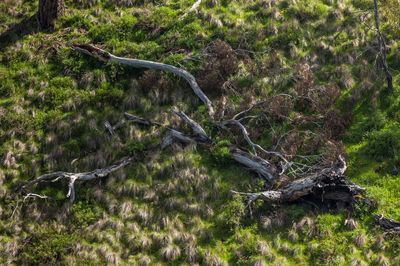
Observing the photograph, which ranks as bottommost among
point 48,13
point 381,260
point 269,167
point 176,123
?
point 381,260

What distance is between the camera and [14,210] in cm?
1302

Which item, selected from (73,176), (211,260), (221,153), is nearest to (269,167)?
(221,153)

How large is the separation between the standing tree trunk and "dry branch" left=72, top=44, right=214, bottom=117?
2513mm

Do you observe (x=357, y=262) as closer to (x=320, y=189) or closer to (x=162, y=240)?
(x=320, y=189)

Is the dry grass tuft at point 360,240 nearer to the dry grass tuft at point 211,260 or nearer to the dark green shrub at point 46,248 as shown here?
the dry grass tuft at point 211,260

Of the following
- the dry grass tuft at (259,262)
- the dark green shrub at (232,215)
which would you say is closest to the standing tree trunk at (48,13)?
the dark green shrub at (232,215)

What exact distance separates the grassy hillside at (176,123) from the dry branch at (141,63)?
12.3 inches

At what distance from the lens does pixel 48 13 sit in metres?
18.8

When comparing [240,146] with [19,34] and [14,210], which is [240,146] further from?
[19,34]

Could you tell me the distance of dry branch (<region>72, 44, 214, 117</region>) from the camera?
16062 mm

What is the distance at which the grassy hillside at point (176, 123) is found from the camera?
12031 mm

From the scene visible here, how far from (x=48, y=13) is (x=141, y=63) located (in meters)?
5.79

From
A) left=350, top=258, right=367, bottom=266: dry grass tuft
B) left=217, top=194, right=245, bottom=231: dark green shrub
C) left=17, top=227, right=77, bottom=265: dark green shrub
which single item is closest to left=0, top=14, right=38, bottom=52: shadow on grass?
left=17, top=227, right=77, bottom=265: dark green shrub

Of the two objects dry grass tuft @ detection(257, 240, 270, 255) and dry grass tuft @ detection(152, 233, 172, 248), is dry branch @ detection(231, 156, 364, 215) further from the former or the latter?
dry grass tuft @ detection(152, 233, 172, 248)
